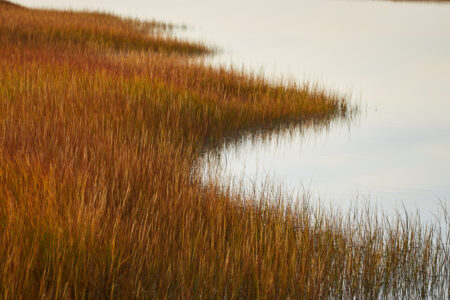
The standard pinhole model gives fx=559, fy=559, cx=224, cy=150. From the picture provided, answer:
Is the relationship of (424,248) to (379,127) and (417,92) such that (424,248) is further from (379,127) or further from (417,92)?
(417,92)

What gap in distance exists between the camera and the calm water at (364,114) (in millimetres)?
5707

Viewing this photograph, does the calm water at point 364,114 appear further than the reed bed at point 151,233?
Yes

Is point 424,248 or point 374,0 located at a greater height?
point 374,0

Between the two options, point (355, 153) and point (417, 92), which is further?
point (417, 92)

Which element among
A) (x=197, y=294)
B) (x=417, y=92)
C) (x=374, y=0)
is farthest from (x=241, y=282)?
(x=374, y=0)

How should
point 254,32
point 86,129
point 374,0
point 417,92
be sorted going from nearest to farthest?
1. point 86,129
2. point 417,92
3. point 254,32
4. point 374,0

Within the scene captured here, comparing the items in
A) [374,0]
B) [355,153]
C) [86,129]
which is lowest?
[355,153]

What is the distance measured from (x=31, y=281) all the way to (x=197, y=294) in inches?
32.6

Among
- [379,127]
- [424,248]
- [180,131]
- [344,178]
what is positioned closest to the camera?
[424,248]

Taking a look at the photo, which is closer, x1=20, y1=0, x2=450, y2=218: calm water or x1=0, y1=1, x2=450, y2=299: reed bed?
x1=0, y1=1, x2=450, y2=299: reed bed

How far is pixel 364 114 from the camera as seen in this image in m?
9.81

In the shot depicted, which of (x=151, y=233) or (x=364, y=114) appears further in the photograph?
(x=364, y=114)

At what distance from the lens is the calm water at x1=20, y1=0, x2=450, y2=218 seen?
5.71m

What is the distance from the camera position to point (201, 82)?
29.7 feet
